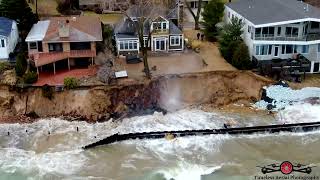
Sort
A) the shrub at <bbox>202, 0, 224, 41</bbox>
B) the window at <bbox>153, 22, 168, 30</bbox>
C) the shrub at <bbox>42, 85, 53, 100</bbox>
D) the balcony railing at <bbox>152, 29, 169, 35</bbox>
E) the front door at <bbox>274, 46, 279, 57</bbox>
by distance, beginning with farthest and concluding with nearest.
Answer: the shrub at <bbox>202, 0, 224, 41</bbox>, the balcony railing at <bbox>152, 29, 169, 35</bbox>, the window at <bbox>153, 22, 168, 30</bbox>, the front door at <bbox>274, 46, 279, 57</bbox>, the shrub at <bbox>42, 85, 53, 100</bbox>

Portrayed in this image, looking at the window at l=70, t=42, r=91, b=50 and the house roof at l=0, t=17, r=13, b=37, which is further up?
the house roof at l=0, t=17, r=13, b=37

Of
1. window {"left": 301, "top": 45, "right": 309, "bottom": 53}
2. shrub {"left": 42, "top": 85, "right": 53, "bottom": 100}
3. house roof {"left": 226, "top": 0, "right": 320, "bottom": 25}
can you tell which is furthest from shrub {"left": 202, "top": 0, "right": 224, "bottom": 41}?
shrub {"left": 42, "top": 85, "right": 53, "bottom": 100}

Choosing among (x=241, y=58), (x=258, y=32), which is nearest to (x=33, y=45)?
(x=241, y=58)

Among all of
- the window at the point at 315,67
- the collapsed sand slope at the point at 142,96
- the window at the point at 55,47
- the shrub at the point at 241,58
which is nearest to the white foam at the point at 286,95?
the collapsed sand slope at the point at 142,96

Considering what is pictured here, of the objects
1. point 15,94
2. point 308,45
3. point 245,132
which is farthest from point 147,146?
point 308,45

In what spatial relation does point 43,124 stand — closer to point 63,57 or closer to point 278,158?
point 63,57

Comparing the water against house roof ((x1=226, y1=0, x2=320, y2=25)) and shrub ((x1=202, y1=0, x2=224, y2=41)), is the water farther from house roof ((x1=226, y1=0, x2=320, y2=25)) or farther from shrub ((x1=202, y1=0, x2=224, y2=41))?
shrub ((x1=202, y1=0, x2=224, y2=41))

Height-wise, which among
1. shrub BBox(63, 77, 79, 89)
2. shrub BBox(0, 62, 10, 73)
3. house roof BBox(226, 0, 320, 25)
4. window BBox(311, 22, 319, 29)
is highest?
house roof BBox(226, 0, 320, 25)
